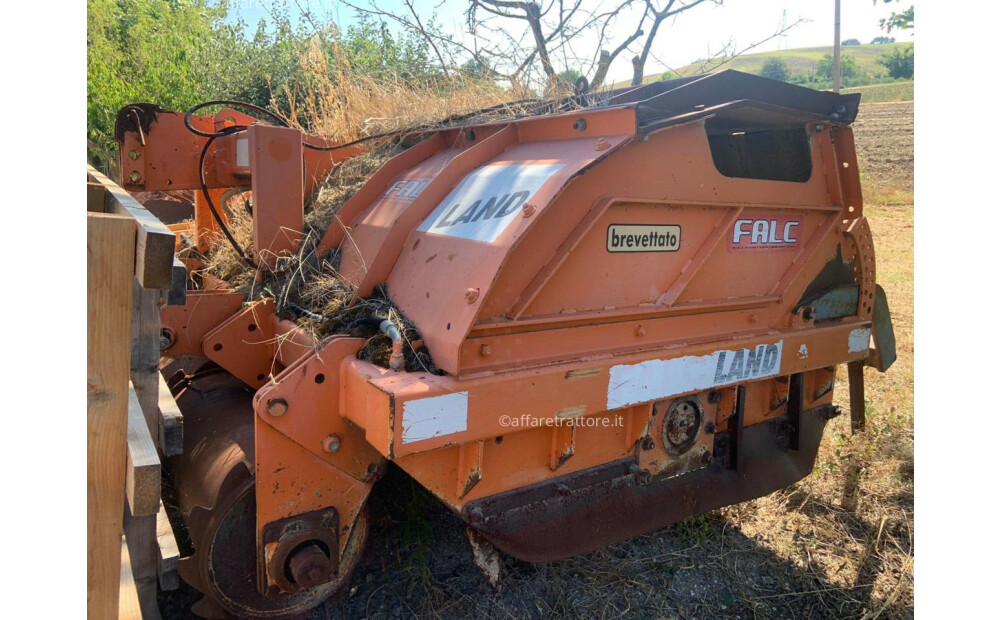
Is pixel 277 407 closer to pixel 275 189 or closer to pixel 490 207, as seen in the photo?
pixel 490 207

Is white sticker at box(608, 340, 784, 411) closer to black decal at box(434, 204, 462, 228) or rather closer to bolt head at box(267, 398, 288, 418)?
black decal at box(434, 204, 462, 228)

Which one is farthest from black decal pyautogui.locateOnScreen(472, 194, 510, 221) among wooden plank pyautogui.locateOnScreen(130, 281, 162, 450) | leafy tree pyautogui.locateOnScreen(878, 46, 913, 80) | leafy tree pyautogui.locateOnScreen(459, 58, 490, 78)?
leafy tree pyautogui.locateOnScreen(878, 46, 913, 80)

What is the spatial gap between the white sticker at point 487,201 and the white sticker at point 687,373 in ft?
2.37

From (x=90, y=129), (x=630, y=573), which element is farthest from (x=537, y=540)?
(x=90, y=129)

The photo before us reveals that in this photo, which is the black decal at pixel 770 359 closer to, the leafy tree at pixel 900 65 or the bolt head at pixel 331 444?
the bolt head at pixel 331 444

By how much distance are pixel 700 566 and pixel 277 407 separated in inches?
88.6

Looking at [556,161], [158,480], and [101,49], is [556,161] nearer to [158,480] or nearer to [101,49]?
[158,480]

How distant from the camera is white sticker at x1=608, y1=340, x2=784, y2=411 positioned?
8.53 ft

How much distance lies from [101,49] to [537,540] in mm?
12728

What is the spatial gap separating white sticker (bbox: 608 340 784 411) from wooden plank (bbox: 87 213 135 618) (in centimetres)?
170

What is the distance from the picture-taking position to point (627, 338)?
2.70 metres

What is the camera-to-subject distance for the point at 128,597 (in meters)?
1.76

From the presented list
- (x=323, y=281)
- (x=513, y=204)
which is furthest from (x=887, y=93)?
(x=323, y=281)

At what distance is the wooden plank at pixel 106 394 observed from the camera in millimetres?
1282
